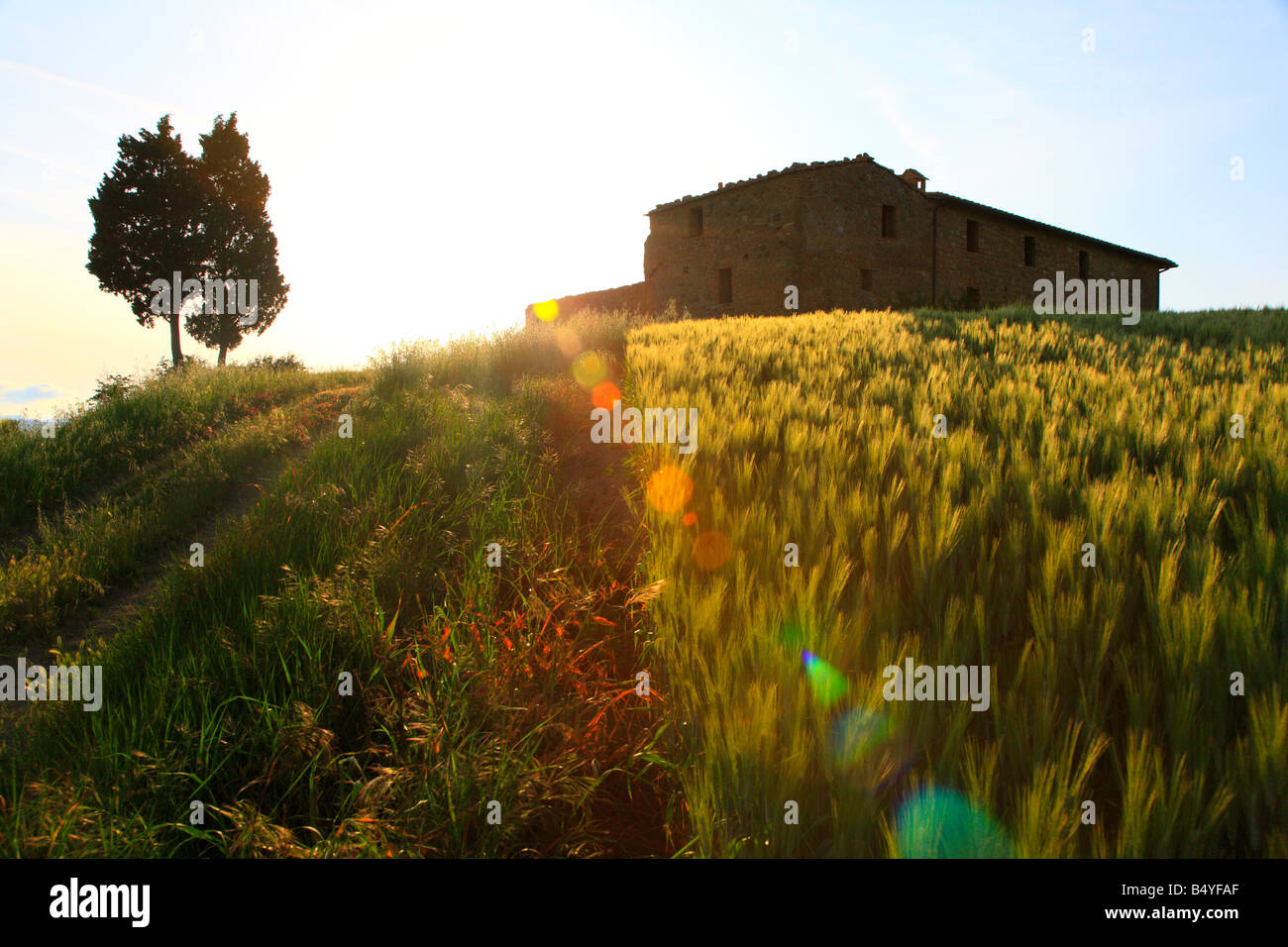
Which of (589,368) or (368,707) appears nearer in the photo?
(368,707)

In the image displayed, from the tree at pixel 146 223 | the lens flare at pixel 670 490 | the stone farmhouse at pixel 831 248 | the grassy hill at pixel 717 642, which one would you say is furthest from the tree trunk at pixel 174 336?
the lens flare at pixel 670 490

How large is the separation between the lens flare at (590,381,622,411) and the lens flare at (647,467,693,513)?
2810 millimetres

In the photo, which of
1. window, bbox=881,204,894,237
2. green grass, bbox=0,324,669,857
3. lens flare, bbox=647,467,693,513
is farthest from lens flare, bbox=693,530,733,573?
window, bbox=881,204,894,237

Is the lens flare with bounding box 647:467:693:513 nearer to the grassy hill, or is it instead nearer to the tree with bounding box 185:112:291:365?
the grassy hill

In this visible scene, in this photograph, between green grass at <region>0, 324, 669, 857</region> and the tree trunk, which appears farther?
the tree trunk

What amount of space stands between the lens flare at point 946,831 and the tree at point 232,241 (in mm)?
34351

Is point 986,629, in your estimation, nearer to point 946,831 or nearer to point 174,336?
point 946,831

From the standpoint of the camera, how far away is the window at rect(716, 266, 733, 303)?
2853 centimetres

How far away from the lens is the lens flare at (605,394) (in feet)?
22.3

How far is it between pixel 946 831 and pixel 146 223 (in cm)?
3692

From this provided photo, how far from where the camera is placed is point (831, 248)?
1041 inches

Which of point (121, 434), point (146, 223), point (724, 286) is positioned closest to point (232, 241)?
point (146, 223)
